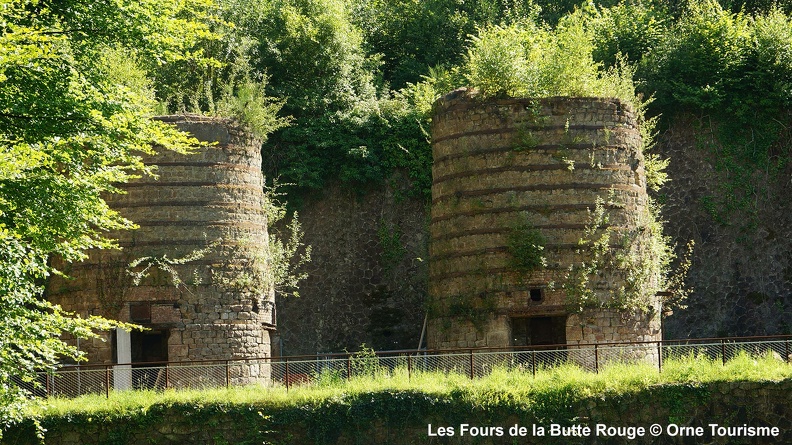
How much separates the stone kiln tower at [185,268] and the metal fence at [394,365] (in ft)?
2.25

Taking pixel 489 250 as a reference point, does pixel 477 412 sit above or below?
below

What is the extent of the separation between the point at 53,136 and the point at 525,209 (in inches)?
339

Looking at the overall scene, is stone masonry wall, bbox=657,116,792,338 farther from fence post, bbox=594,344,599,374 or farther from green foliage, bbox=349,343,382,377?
green foliage, bbox=349,343,382,377

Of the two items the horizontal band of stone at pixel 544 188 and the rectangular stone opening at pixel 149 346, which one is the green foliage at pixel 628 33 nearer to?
the horizontal band of stone at pixel 544 188

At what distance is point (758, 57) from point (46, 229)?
19120 millimetres

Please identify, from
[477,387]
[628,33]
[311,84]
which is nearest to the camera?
[477,387]

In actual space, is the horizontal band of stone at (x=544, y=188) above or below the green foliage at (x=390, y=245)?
above

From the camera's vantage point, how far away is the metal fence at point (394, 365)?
810 inches

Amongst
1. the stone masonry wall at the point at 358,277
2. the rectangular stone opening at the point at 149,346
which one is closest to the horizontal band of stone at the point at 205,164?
the rectangular stone opening at the point at 149,346

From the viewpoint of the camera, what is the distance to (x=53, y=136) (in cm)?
1814

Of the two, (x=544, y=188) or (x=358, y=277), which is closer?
(x=544, y=188)

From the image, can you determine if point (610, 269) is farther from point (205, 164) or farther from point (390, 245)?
point (390, 245)

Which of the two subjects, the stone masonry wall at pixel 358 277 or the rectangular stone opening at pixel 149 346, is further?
the stone masonry wall at pixel 358 277

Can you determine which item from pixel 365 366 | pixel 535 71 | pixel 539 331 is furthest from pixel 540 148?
pixel 365 366
